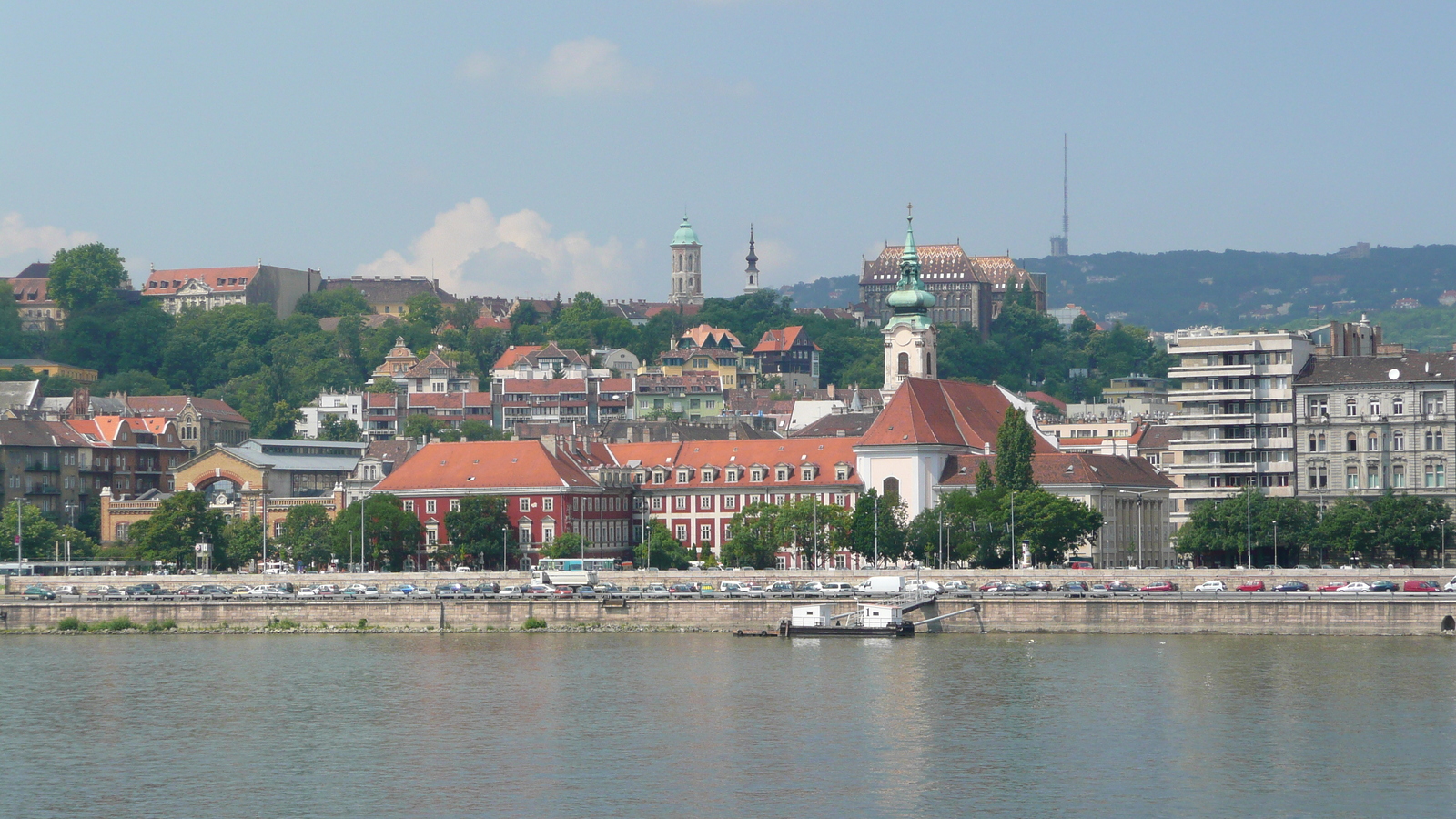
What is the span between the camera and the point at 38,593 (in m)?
111

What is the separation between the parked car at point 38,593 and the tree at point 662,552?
3183 cm

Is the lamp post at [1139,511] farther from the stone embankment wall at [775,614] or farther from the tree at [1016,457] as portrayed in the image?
the stone embankment wall at [775,614]

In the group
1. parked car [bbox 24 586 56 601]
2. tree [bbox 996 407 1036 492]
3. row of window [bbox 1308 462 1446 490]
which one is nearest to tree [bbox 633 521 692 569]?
tree [bbox 996 407 1036 492]

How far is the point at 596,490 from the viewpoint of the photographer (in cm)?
13250

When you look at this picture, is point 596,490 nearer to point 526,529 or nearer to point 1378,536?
point 526,529

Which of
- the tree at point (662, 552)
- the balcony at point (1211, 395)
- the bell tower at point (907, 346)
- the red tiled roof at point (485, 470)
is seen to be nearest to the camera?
the balcony at point (1211, 395)

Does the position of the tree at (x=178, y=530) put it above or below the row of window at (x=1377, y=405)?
below

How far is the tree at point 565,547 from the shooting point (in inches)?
4946

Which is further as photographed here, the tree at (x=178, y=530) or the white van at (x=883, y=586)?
the tree at (x=178, y=530)

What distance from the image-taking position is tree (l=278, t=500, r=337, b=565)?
129125mm

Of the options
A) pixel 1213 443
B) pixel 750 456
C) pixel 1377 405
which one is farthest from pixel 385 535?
pixel 1377 405

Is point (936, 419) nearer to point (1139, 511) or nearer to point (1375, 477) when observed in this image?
point (1139, 511)

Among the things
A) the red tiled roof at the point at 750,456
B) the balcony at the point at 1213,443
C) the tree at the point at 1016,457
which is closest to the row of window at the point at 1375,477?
the balcony at the point at 1213,443

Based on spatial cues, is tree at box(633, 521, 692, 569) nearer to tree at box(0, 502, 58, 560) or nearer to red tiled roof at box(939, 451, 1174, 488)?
red tiled roof at box(939, 451, 1174, 488)
